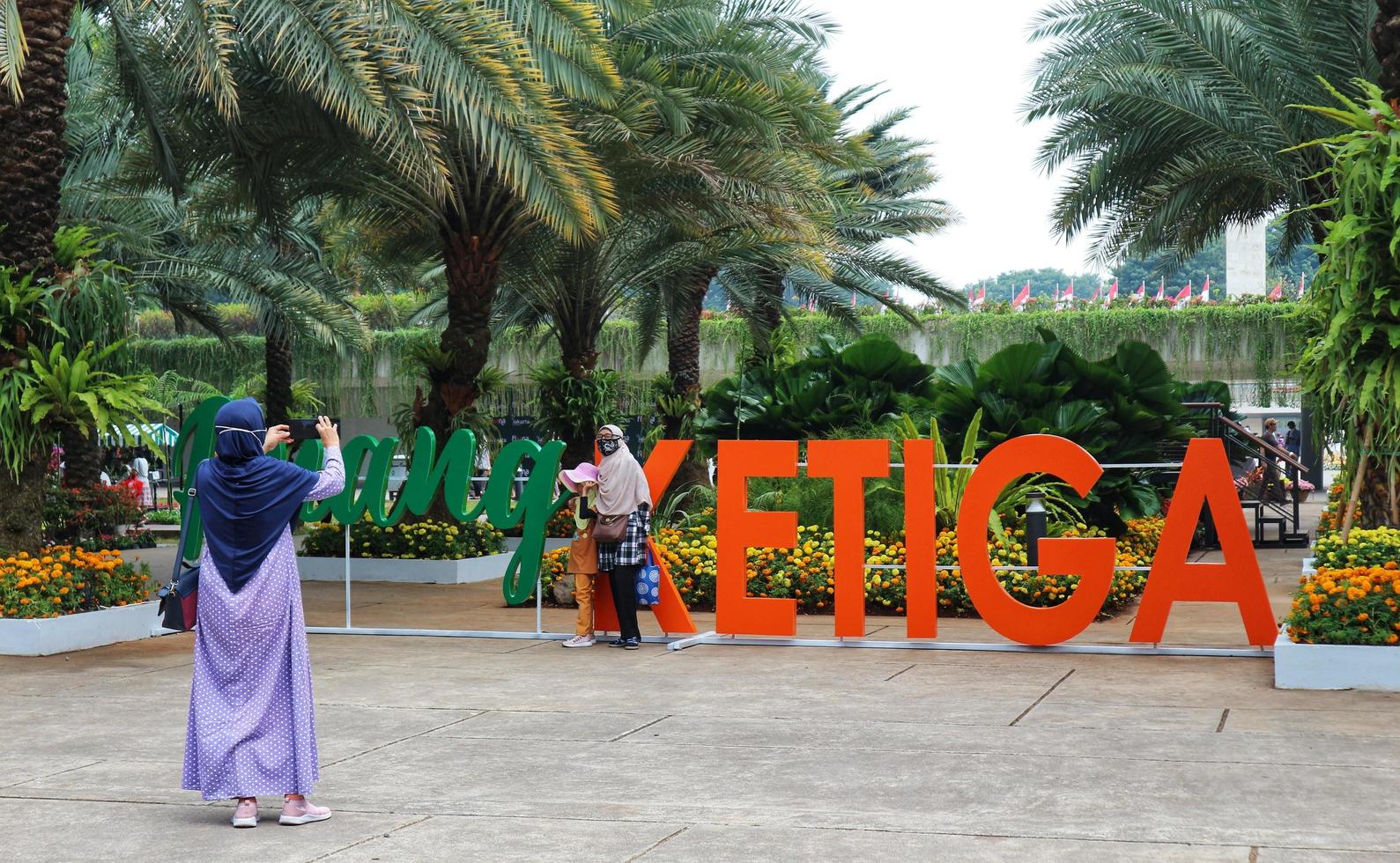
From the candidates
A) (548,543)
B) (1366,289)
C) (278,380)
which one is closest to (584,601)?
(1366,289)

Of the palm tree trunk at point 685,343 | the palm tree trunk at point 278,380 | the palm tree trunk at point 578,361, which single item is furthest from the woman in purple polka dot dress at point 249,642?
the palm tree trunk at point 278,380

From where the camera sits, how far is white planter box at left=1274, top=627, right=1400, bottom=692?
809 cm

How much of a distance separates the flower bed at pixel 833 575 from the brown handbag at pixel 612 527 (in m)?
2.31

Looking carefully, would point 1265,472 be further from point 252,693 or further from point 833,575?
point 252,693

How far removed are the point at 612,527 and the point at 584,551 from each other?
1.28 ft

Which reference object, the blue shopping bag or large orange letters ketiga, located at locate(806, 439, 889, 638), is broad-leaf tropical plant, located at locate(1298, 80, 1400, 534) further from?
the blue shopping bag

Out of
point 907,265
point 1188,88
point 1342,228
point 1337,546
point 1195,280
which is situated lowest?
point 1337,546

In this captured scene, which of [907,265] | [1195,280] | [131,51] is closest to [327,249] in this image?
[907,265]

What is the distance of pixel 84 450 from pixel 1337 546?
16.5 meters

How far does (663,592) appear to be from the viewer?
416 inches

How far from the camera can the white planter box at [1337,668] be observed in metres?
8.09

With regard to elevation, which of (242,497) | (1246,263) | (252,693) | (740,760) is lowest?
(740,760)

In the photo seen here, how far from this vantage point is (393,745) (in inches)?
277

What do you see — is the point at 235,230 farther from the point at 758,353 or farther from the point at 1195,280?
the point at 1195,280
